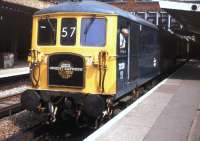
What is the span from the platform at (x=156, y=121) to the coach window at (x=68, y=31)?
1978 millimetres

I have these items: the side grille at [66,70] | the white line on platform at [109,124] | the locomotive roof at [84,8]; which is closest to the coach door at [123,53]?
the locomotive roof at [84,8]

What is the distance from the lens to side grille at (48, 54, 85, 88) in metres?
10.4

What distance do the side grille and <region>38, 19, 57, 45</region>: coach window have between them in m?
0.45

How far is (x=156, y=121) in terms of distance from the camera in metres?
10.6

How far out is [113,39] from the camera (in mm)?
10469

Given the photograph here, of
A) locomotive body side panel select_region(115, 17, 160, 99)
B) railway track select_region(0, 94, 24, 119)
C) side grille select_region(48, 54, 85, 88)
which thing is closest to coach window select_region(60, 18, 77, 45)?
side grille select_region(48, 54, 85, 88)

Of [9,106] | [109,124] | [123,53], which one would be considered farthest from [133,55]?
[9,106]

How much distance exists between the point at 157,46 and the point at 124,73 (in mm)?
7854

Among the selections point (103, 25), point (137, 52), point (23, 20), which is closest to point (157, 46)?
point (137, 52)

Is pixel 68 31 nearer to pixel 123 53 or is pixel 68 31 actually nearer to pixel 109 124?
pixel 123 53

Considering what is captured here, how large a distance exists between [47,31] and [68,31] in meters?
0.56

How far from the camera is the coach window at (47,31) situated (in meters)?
10.9

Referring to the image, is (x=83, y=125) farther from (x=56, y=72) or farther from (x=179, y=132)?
(x=179, y=132)

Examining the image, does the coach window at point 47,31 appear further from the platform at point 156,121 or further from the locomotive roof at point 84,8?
the platform at point 156,121
